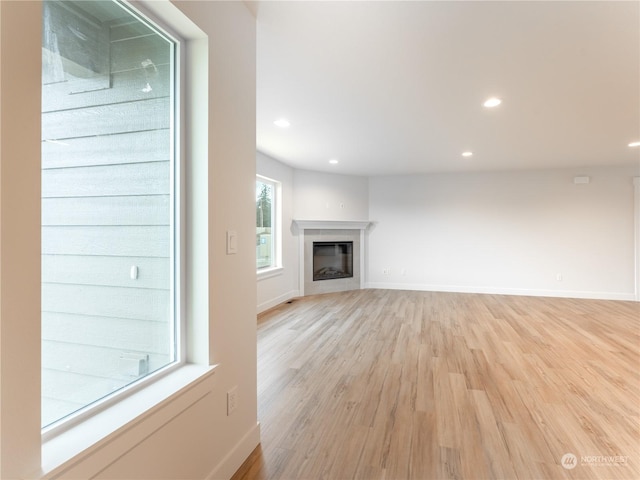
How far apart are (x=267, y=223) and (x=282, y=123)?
2212mm

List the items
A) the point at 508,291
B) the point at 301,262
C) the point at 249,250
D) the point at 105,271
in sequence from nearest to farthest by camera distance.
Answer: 1. the point at 105,271
2. the point at 249,250
3. the point at 301,262
4. the point at 508,291

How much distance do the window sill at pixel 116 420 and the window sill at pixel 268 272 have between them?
342 cm

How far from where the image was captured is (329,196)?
21.1 ft

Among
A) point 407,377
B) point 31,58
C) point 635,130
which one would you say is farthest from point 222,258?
point 635,130

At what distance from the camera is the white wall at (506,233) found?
579 cm

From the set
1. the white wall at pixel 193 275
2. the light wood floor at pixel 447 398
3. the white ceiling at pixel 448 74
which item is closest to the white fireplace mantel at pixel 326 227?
the light wood floor at pixel 447 398

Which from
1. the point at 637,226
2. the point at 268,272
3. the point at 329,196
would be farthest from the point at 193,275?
the point at 637,226

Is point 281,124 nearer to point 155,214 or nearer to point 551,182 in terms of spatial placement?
point 155,214

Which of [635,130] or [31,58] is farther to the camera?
[635,130]

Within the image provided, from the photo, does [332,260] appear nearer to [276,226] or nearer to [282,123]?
[276,226]

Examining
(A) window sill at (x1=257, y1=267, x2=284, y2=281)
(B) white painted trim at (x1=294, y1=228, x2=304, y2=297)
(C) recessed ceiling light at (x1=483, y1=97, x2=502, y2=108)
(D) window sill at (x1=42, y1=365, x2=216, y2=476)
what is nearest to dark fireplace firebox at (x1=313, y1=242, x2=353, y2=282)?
(B) white painted trim at (x1=294, y1=228, x2=304, y2=297)

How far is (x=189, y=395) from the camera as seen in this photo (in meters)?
1.26

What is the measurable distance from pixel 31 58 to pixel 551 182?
24.2 feet

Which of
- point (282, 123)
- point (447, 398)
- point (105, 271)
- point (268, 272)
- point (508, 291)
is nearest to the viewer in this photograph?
point (105, 271)
